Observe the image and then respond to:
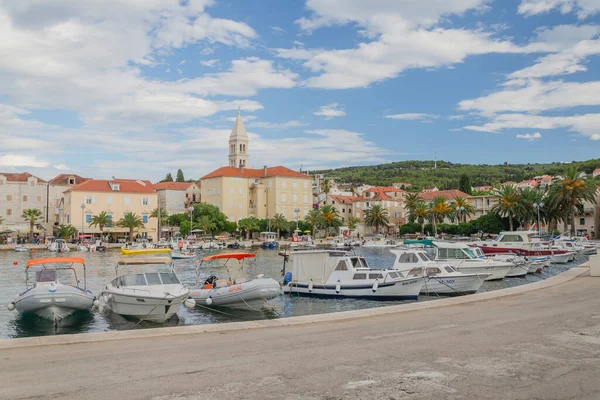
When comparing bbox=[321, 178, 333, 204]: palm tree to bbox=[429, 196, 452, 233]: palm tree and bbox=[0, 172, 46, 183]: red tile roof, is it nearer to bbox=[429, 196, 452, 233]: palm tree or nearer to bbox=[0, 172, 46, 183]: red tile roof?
bbox=[429, 196, 452, 233]: palm tree

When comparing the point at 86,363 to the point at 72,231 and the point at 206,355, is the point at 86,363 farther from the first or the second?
the point at 72,231

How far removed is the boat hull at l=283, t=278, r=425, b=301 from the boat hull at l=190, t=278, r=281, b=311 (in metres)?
5.67

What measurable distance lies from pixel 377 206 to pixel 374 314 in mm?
115987

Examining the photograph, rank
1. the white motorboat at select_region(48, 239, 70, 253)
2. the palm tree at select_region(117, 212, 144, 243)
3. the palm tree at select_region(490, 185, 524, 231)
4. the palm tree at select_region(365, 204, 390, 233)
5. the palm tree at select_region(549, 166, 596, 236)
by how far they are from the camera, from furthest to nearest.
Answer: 1. the palm tree at select_region(365, 204, 390, 233)
2. the palm tree at select_region(117, 212, 144, 243)
3. the palm tree at select_region(490, 185, 524, 231)
4. the white motorboat at select_region(48, 239, 70, 253)
5. the palm tree at select_region(549, 166, 596, 236)

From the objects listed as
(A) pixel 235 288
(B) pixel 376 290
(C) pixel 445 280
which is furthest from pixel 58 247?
(C) pixel 445 280

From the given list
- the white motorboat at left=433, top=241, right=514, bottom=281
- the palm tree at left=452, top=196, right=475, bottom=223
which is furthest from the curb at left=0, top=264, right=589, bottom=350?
the palm tree at left=452, top=196, right=475, bottom=223

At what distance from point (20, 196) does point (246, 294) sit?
106 m

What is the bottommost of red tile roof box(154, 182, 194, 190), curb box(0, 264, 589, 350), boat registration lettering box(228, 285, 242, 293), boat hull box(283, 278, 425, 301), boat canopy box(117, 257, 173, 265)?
boat hull box(283, 278, 425, 301)

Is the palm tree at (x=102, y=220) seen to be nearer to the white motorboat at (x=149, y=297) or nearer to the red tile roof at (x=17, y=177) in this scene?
the red tile roof at (x=17, y=177)

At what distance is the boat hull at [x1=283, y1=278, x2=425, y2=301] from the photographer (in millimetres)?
29703

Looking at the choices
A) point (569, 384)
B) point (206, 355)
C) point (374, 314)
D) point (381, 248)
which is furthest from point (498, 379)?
point (381, 248)

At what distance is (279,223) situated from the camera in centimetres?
12006

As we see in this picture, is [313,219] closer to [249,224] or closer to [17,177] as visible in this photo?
[249,224]

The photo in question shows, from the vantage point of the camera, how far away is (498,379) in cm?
1023
